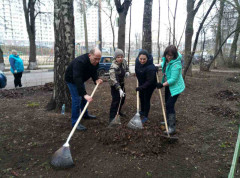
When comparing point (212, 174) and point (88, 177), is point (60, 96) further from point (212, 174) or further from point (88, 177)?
point (212, 174)

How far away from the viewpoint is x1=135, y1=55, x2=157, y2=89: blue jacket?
10.7ft

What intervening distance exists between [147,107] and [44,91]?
441 centimetres

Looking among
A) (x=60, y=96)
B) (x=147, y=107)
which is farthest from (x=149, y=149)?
(x=60, y=96)

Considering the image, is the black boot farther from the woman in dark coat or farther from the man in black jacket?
the man in black jacket

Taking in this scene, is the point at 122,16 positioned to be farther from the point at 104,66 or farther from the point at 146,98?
the point at 146,98

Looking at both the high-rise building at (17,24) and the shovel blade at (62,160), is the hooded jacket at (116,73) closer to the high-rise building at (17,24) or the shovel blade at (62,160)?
the shovel blade at (62,160)

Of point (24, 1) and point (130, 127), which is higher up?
point (24, 1)

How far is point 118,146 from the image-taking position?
2.73 meters

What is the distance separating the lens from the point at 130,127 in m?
3.06

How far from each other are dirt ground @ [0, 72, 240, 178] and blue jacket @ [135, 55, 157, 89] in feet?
2.59

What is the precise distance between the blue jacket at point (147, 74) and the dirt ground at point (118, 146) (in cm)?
79

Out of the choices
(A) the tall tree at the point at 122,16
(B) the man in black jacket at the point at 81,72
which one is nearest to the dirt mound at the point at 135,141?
(B) the man in black jacket at the point at 81,72

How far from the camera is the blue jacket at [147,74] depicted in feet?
10.7

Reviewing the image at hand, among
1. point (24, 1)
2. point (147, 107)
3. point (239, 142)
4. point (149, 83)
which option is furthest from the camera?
point (24, 1)
